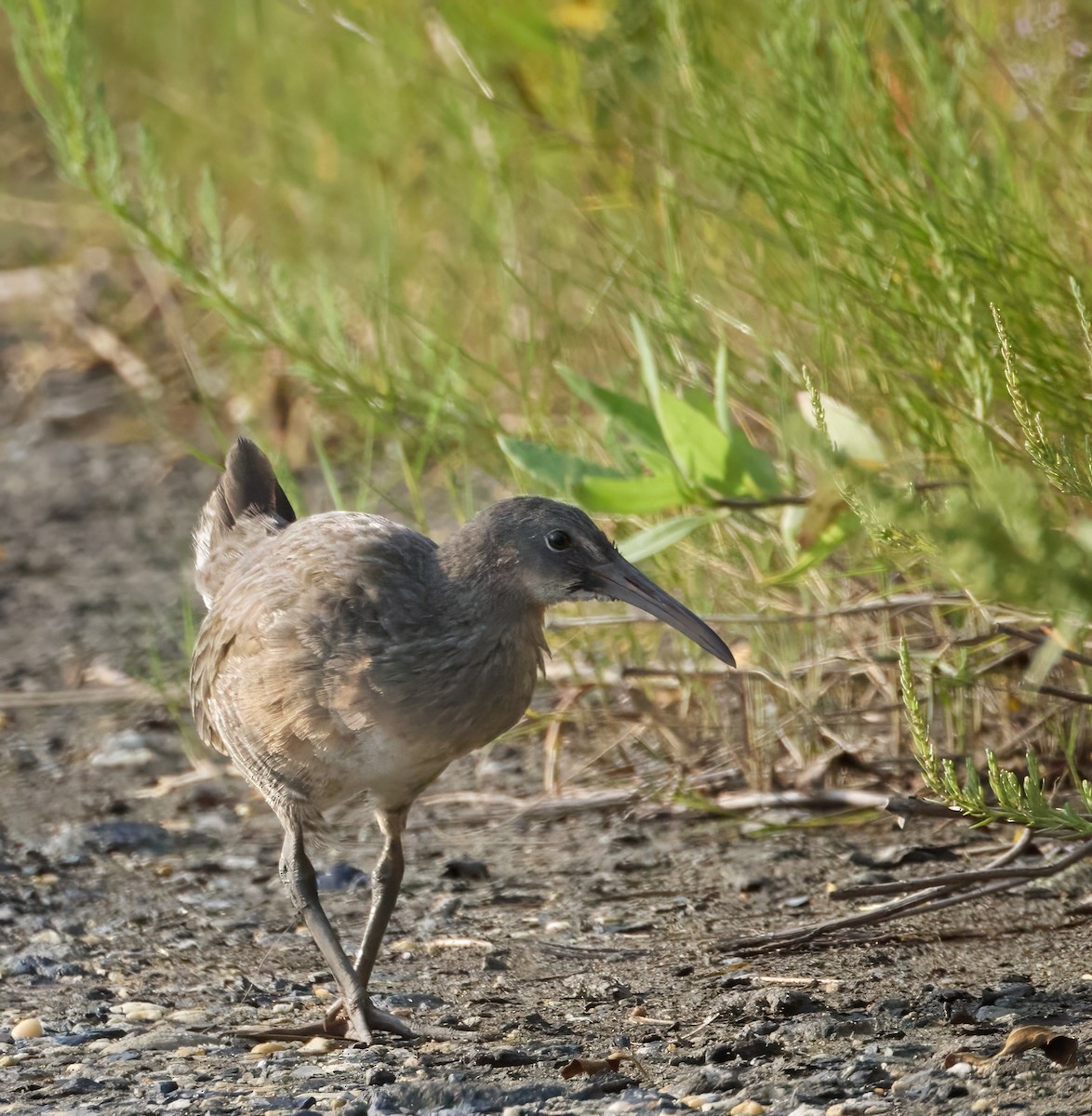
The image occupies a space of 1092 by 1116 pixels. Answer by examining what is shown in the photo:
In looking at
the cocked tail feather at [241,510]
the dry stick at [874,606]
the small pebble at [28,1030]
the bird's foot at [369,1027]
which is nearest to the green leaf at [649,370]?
the dry stick at [874,606]

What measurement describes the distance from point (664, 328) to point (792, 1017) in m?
1.78

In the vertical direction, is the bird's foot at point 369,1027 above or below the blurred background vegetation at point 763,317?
below

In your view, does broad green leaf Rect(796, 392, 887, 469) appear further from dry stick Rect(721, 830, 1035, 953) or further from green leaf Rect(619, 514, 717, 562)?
dry stick Rect(721, 830, 1035, 953)

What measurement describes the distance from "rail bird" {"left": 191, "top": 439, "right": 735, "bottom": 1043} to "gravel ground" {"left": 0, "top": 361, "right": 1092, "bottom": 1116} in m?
0.32

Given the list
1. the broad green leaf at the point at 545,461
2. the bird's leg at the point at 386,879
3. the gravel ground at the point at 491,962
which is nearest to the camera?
the gravel ground at the point at 491,962

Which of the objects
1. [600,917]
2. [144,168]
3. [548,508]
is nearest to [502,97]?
[144,168]

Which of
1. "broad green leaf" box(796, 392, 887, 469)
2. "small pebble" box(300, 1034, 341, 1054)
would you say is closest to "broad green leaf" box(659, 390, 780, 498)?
"broad green leaf" box(796, 392, 887, 469)

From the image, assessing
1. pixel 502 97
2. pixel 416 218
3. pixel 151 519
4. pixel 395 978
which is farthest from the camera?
pixel 151 519

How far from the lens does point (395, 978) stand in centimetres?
402

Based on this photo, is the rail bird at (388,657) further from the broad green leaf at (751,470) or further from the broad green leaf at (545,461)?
the broad green leaf at (751,470)

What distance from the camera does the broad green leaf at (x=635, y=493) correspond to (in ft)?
11.7

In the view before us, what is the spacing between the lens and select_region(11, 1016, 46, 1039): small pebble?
11.6 ft

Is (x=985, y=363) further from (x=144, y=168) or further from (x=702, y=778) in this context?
(x=144, y=168)

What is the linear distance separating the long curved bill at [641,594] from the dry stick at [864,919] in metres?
0.63
